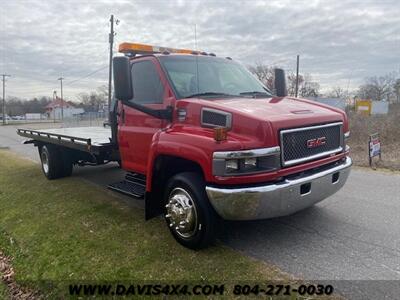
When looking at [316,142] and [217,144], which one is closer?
[217,144]

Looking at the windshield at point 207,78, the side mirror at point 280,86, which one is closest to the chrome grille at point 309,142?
the windshield at point 207,78

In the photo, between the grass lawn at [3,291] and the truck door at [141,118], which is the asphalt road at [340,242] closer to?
the truck door at [141,118]

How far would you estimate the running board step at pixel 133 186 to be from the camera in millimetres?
4829

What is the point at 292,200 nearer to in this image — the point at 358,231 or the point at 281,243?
the point at 281,243

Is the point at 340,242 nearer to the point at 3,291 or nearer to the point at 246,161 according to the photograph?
the point at 246,161

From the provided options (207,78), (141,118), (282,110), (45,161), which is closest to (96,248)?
(141,118)

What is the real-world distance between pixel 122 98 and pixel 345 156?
2.93 meters

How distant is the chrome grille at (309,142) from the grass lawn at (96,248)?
3.84ft

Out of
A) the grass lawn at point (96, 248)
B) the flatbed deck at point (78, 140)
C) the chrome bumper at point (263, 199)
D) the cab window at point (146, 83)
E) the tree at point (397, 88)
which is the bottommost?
the grass lawn at point (96, 248)

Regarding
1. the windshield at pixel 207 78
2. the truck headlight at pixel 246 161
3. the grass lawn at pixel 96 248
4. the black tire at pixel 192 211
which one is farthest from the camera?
the windshield at pixel 207 78

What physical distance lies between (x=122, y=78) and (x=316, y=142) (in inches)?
94.1

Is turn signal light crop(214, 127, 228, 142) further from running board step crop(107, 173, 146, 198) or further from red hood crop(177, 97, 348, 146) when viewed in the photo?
running board step crop(107, 173, 146, 198)

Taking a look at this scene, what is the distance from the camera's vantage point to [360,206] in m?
5.39

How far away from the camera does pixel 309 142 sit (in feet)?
12.7
